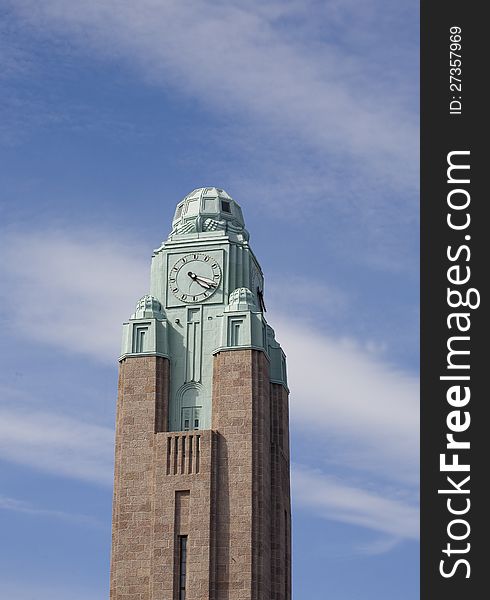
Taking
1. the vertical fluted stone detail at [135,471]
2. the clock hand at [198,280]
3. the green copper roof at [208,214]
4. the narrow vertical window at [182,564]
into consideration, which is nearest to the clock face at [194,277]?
the clock hand at [198,280]

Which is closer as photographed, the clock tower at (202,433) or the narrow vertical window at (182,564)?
the narrow vertical window at (182,564)

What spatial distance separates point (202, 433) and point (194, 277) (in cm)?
922

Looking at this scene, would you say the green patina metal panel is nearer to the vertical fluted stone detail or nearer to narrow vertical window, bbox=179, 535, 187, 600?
the vertical fluted stone detail

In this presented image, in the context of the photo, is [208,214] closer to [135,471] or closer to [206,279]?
[206,279]

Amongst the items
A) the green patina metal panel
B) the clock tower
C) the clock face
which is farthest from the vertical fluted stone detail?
the clock face

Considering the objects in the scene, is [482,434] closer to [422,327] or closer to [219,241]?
[422,327]

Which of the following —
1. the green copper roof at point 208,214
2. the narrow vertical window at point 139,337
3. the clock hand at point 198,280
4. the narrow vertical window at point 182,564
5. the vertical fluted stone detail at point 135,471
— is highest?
the green copper roof at point 208,214

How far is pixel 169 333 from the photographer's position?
2586 inches

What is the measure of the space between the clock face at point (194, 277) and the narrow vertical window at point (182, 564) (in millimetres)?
12958

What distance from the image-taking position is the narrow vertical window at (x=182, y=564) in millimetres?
59188

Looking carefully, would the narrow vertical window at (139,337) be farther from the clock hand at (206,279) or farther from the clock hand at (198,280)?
the clock hand at (206,279)

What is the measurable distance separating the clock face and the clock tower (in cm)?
5

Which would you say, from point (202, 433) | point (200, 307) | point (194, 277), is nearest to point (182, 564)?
point (202, 433)

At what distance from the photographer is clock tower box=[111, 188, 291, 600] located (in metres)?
59.6
